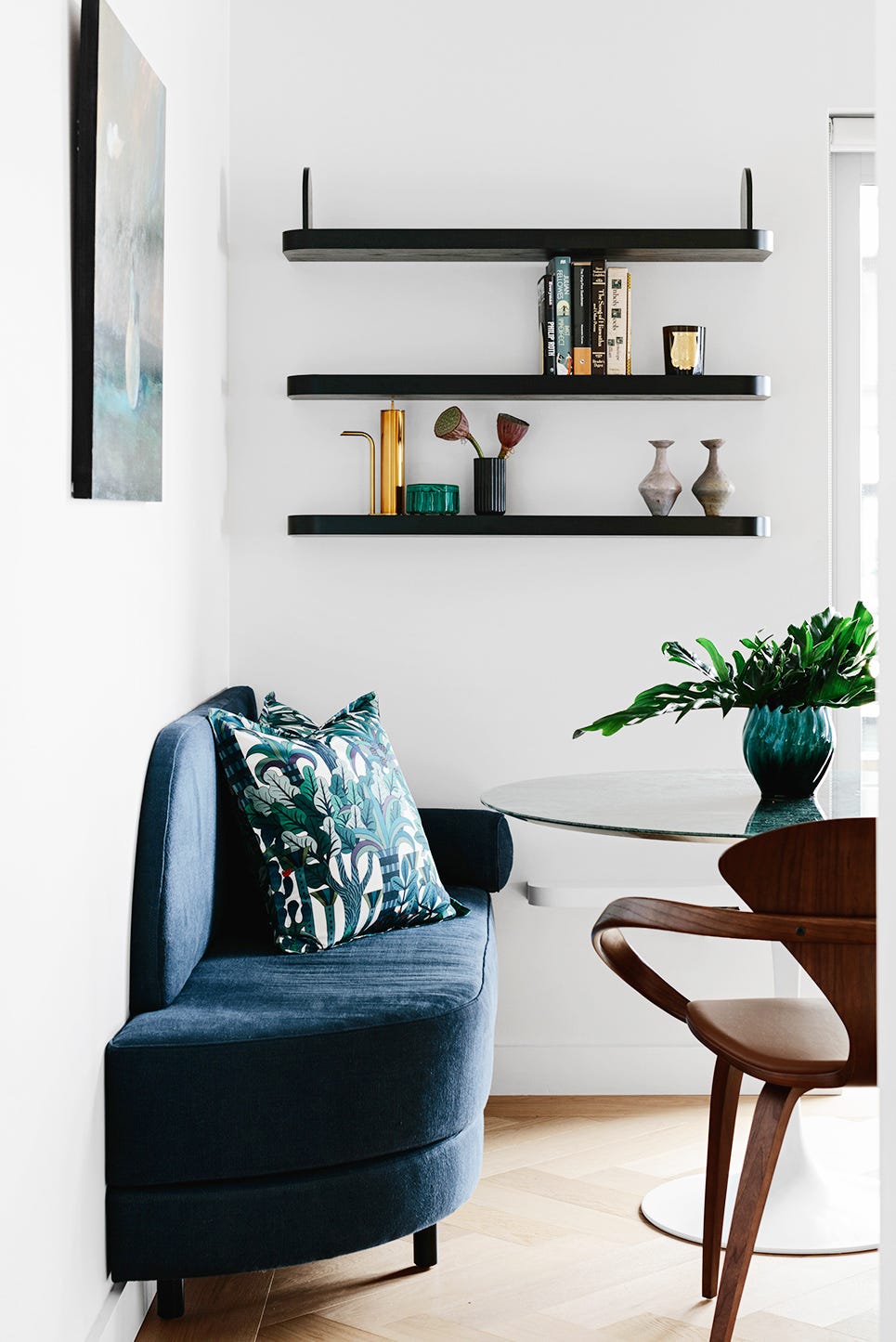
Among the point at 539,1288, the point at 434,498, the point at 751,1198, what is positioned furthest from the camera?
the point at 434,498

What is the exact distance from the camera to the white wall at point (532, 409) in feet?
10.8

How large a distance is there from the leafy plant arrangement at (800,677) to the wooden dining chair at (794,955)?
0.47 meters

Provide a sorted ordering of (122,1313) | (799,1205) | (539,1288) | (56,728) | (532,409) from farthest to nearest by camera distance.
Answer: (532,409) → (799,1205) → (539,1288) → (122,1313) → (56,728)

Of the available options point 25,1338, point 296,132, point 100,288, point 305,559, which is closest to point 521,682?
point 305,559

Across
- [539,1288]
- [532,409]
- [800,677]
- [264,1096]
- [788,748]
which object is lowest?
[539,1288]

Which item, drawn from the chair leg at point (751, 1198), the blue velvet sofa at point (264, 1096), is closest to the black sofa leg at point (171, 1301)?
the blue velvet sofa at point (264, 1096)

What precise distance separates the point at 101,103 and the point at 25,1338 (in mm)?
1590

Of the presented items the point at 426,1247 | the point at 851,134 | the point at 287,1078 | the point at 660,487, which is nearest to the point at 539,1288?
the point at 426,1247

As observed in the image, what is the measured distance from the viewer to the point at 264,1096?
1.96 metres

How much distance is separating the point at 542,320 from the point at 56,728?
190 cm

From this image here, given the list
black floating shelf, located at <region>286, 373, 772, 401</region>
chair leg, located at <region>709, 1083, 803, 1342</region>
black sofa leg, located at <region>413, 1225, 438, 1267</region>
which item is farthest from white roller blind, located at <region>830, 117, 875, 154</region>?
black sofa leg, located at <region>413, 1225, 438, 1267</region>

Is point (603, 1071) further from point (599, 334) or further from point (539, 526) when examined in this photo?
point (599, 334)

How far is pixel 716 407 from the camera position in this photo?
10.9 ft

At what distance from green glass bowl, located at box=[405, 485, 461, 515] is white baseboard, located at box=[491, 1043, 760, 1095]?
132cm
